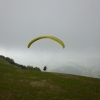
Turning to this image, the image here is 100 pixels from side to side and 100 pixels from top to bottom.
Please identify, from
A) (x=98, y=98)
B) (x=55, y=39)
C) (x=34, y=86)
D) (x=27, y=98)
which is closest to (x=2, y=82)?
(x=34, y=86)

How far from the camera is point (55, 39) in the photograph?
33.0 m

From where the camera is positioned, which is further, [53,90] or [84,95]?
[53,90]

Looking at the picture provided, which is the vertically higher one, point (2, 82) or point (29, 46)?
point (29, 46)

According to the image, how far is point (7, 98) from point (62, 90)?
1065cm

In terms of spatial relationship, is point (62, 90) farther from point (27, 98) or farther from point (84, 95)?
point (27, 98)

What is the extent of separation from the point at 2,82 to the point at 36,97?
35.2ft

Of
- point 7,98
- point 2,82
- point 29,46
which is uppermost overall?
point 29,46

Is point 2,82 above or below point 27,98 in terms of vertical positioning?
above

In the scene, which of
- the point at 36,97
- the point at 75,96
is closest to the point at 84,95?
the point at 75,96

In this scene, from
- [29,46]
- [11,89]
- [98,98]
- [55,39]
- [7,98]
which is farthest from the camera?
[29,46]

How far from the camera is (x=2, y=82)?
98.3 feet

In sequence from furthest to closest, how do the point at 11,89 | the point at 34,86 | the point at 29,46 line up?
the point at 29,46 < the point at 34,86 < the point at 11,89

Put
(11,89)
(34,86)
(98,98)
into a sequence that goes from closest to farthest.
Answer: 1. (98,98)
2. (11,89)
3. (34,86)

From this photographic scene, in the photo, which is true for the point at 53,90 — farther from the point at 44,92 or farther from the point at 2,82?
the point at 2,82
